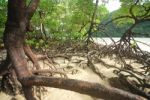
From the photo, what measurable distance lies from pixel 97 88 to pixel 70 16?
13.7 meters

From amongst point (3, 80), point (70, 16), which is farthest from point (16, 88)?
point (70, 16)

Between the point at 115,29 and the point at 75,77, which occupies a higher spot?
the point at 75,77

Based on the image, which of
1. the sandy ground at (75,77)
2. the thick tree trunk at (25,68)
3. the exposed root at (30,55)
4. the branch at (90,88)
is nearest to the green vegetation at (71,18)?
the sandy ground at (75,77)

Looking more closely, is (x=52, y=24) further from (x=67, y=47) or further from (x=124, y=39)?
(x=124, y=39)

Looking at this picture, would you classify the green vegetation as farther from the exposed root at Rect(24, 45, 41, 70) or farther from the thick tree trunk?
the thick tree trunk

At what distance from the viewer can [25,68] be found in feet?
8.79

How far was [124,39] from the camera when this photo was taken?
6879mm

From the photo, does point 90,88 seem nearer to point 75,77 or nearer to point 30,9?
point 30,9

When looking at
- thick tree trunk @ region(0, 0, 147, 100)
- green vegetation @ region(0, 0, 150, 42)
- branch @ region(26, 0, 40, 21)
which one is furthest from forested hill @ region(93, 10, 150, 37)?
thick tree trunk @ region(0, 0, 147, 100)

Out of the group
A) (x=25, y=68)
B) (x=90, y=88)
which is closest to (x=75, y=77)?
(x=25, y=68)

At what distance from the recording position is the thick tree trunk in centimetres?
178

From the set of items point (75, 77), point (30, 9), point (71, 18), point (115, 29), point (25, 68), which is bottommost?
point (115, 29)

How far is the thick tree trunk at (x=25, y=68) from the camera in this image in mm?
1780

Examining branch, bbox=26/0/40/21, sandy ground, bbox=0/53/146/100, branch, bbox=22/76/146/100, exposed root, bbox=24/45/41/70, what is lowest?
sandy ground, bbox=0/53/146/100
